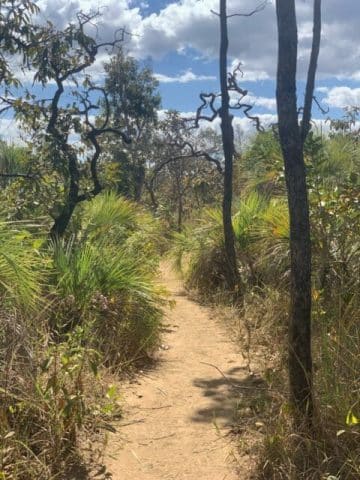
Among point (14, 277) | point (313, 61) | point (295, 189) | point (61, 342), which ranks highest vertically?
point (313, 61)

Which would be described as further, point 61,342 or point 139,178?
point 139,178

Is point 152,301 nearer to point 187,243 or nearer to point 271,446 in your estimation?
point 271,446

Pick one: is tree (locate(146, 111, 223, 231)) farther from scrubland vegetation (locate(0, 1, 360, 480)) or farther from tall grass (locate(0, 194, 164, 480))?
tall grass (locate(0, 194, 164, 480))

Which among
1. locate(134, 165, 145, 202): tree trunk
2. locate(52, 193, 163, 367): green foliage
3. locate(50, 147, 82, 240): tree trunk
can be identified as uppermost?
locate(134, 165, 145, 202): tree trunk

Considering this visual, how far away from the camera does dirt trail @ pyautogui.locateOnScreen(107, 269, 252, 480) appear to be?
391cm

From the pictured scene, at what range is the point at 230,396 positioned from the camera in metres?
5.14

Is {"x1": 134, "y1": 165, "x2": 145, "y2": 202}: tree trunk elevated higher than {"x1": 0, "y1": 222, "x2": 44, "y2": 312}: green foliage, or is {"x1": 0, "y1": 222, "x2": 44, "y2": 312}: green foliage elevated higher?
{"x1": 134, "y1": 165, "x2": 145, "y2": 202}: tree trunk

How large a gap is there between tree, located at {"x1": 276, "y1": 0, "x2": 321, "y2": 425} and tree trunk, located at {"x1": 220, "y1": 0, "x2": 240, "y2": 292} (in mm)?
4837

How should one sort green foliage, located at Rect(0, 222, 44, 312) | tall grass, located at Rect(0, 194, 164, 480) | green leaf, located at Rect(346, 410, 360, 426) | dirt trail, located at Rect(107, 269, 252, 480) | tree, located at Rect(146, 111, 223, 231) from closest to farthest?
1. green leaf, located at Rect(346, 410, 360, 426)
2. tall grass, located at Rect(0, 194, 164, 480)
3. dirt trail, located at Rect(107, 269, 252, 480)
4. green foliage, located at Rect(0, 222, 44, 312)
5. tree, located at Rect(146, 111, 223, 231)

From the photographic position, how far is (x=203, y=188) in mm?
18672

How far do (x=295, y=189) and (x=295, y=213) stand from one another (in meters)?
0.15

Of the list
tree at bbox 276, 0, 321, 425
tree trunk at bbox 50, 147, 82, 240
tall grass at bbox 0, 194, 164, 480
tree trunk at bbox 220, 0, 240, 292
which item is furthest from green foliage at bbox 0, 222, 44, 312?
tree trunk at bbox 220, 0, 240, 292

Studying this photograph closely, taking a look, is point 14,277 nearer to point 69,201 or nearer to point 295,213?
point 295,213

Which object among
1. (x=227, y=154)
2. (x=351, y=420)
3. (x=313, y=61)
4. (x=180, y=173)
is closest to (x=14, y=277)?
(x=351, y=420)
